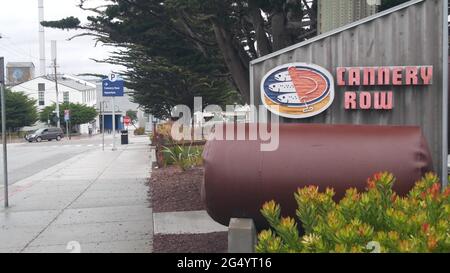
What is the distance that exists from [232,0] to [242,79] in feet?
6.31

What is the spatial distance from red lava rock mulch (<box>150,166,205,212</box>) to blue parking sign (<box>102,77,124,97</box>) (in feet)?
44.2

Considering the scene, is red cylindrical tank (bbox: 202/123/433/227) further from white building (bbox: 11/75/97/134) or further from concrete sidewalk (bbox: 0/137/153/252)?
white building (bbox: 11/75/97/134)

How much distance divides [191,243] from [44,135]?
1938 inches

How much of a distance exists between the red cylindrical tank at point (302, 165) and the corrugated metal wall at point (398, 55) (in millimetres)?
1532

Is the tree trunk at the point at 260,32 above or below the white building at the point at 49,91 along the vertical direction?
below

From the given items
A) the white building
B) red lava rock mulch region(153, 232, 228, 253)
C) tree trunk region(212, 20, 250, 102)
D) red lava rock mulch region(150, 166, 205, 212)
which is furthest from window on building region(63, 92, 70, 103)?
red lava rock mulch region(153, 232, 228, 253)

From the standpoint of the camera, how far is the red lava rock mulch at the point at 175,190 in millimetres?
9488

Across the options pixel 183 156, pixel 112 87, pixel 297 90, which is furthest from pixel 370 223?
pixel 112 87

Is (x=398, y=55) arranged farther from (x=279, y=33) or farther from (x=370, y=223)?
(x=279, y=33)

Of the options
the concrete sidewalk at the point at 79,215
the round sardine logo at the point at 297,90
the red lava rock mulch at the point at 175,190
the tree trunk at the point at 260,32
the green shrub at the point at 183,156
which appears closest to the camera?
the round sardine logo at the point at 297,90

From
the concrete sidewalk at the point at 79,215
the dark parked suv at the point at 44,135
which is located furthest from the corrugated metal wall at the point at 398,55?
the dark parked suv at the point at 44,135

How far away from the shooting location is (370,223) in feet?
11.5

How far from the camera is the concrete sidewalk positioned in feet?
23.0

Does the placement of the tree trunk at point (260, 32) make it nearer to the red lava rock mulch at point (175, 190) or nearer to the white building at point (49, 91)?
the red lava rock mulch at point (175, 190)
